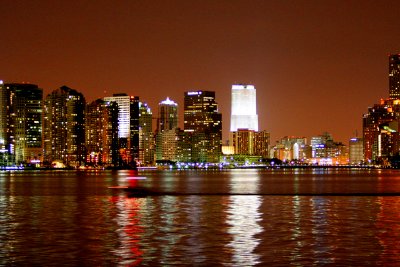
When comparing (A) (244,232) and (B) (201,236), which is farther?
(A) (244,232)

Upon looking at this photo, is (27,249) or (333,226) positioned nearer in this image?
(27,249)

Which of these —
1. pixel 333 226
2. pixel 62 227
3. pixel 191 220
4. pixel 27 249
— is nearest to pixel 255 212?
pixel 191 220

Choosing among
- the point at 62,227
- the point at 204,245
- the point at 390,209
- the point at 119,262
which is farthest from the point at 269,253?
the point at 390,209

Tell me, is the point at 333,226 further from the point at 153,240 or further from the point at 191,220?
the point at 153,240

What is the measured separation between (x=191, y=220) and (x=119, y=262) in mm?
17619

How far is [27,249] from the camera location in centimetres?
3073

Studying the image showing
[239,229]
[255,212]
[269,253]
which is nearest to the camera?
[269,253]

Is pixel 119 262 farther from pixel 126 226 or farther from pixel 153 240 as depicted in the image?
pixel 126 226

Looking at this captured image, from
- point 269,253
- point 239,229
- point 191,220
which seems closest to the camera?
point 269,253

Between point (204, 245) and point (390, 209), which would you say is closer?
point (204, 245)

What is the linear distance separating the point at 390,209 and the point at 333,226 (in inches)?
611

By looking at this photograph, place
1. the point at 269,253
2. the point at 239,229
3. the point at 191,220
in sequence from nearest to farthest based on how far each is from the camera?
the point at 269,253 < the point at 239,229 < the point at 191,220

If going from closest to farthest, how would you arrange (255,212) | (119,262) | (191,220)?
(119,262) < (191,220) < (255,212)

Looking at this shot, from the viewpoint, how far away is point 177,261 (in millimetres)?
27328
